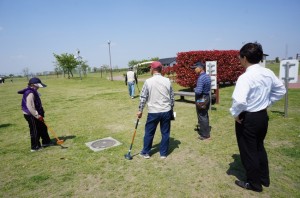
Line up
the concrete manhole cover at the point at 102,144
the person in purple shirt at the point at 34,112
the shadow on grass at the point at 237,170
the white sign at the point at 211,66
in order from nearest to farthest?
1. the shadow on grass at the point at 237,170
2. the person in purple shirt at the point at 34,112
3. the concrete manhole cover at the point at 102,144
4. the white sign at the point at 211,66

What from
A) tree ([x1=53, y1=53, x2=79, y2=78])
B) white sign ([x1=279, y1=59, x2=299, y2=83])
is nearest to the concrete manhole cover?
white sign ([x1=279, y1=59, x2=299, y2=83])

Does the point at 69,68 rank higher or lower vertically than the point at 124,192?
higher

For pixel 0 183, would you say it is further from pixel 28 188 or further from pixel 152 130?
pixel 152 130

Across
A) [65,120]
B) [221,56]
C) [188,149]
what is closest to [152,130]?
[188,149]

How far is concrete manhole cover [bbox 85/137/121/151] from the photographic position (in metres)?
5.65

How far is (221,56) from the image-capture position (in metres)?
16.0

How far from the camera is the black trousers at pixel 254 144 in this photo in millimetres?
3165

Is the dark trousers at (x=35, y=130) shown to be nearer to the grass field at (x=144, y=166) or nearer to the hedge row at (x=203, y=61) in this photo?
the grass field at (x=144, y=166)

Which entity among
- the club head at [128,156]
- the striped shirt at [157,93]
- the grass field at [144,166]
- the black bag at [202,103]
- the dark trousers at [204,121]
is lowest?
the grass field at [144,166]

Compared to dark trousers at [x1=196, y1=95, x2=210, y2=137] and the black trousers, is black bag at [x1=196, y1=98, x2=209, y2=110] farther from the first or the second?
the black trousers

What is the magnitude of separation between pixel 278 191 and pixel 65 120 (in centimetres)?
786

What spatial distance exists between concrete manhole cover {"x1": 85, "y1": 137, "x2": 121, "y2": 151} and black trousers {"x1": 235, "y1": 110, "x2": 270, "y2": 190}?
344 cm

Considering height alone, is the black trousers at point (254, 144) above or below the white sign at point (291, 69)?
below

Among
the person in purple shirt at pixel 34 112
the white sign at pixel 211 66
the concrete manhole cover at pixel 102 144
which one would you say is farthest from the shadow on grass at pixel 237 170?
the white sign at pixel 211 66
